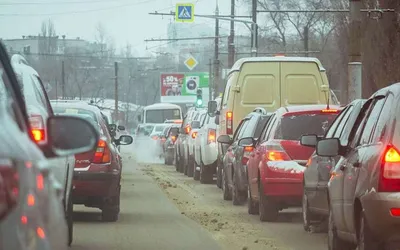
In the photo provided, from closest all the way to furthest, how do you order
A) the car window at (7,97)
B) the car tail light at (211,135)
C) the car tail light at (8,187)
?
the car tail light at (8,187)
the car window at (7,97)
the car tail light at (211,135)

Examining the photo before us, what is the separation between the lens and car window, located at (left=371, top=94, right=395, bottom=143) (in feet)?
27.6

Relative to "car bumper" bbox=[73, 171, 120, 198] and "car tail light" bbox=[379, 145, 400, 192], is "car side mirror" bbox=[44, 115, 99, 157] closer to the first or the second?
"car tail light" bbox=[379, 145, 400, 192]

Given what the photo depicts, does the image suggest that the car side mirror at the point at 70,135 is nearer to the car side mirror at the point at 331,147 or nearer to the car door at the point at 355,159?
the car door at the point at 355,159

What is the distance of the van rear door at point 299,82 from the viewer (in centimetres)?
2197

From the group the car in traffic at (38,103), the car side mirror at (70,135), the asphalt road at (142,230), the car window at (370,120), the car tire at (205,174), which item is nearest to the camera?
the car side mirror at (70,135)

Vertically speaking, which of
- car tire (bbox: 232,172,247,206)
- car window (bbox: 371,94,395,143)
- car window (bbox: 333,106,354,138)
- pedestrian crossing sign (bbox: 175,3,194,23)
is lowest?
car tire (bbox: 232,172,247,206)

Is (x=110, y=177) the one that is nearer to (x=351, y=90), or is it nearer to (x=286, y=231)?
(x=286, y=231)

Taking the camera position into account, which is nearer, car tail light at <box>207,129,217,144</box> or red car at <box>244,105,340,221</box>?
red car at <box>244,105,340,221</box>

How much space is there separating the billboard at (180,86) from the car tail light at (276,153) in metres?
88.1

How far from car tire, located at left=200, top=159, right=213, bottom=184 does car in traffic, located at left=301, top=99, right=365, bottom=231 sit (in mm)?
13627

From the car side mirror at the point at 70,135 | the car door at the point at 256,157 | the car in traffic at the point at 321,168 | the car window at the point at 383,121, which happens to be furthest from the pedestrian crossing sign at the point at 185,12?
the car side mirror at the point at 70,135

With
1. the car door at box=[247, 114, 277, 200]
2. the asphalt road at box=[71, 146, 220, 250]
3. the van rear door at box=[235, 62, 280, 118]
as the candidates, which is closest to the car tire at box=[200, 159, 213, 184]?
the van rear door at box=[235, 62, 280, 118]

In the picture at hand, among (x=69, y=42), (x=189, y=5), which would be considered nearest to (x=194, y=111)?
(x=189, y=5)

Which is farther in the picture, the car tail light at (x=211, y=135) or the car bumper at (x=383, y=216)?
the car tail light at (x=211, y=135)
